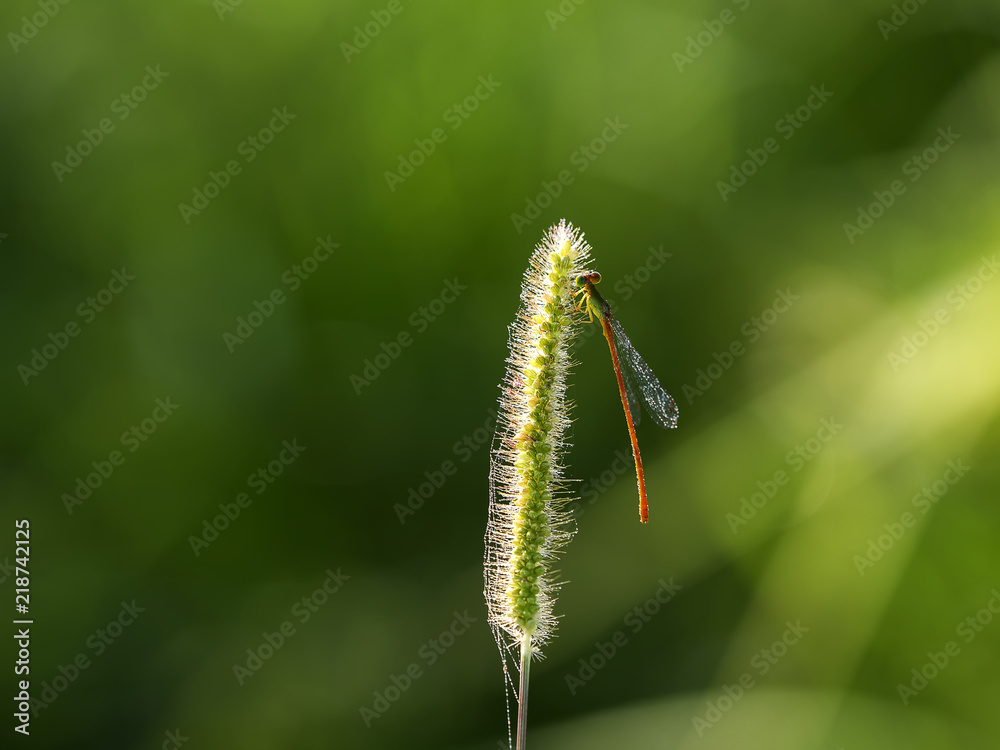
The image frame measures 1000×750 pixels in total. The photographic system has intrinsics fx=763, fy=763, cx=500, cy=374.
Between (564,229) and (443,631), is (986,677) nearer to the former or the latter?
(443,631)

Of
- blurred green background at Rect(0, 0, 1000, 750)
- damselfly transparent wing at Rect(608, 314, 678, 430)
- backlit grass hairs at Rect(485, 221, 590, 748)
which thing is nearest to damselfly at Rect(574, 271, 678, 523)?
damselfly transparent wing at Rect(608, 314, 678, 430)

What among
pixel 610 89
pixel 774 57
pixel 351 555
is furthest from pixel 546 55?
pixel 351 555

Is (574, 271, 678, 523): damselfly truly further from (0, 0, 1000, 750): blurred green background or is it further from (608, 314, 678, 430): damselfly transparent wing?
(0, 0, 1000, 750): blurred green background

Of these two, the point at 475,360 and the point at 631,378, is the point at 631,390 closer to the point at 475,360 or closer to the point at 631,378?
the point at 631,378

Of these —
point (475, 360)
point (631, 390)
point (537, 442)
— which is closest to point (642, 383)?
point (631, 390)

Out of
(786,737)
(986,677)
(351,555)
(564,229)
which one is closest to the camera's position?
(564,229)

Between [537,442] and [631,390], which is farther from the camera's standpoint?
[631,390]
